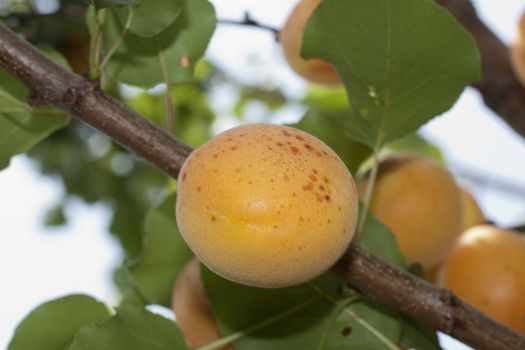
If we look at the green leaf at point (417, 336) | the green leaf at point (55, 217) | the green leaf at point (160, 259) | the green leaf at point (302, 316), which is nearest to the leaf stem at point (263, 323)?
the green leaf at point (302, 316)

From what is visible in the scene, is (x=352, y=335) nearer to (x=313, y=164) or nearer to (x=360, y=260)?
(x=360, y=260)

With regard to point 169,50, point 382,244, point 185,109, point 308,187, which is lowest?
point 185,109

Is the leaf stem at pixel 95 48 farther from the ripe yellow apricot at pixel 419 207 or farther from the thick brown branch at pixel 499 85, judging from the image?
the thick brown branch at pixel 499 85

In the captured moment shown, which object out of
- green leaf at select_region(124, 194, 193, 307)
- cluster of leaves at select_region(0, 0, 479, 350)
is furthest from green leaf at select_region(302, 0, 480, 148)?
green leaf at select_region(124, 194, 193, 307)

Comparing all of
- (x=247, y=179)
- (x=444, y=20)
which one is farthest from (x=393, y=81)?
(x=247, y=179)

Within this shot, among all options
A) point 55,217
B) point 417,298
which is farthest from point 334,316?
point 55,217

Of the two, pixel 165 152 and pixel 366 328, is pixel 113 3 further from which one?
pixel 366 328
